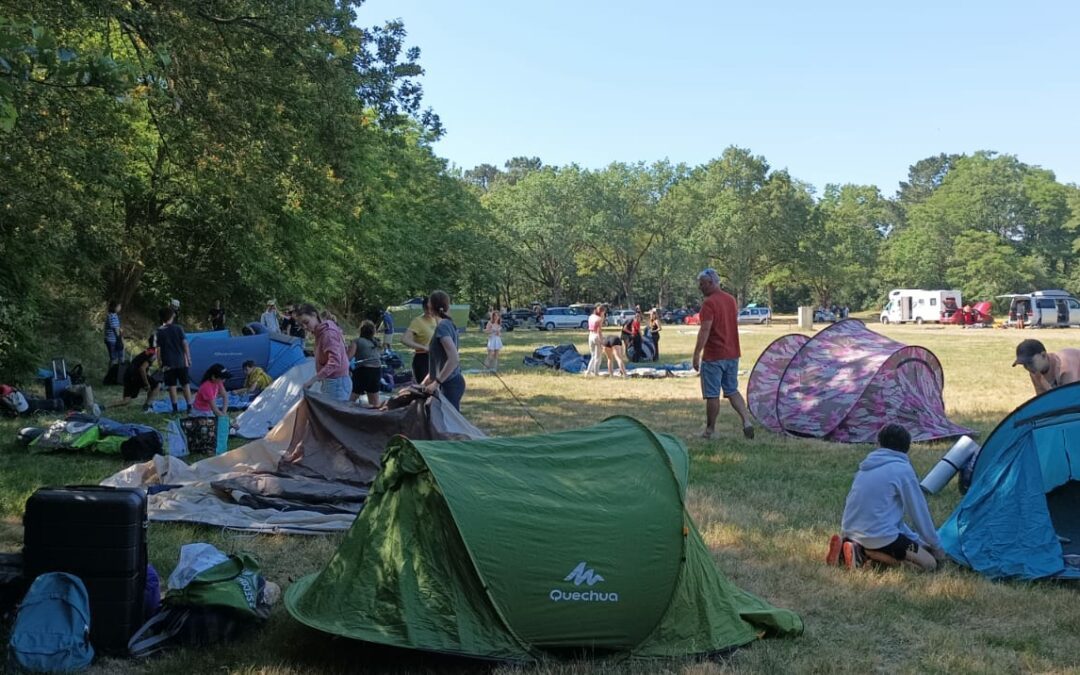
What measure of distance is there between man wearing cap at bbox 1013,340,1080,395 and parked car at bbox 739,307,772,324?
197 ft

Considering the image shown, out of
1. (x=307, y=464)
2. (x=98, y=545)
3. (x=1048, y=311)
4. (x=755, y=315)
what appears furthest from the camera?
(x=755, y=315)

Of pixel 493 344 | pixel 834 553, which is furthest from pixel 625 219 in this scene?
pixel 834 553

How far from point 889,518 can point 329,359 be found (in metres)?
5.80

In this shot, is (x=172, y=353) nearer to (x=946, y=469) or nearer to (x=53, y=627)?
(x=53, y=627)

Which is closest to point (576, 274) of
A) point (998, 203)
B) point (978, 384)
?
point (998, 203)

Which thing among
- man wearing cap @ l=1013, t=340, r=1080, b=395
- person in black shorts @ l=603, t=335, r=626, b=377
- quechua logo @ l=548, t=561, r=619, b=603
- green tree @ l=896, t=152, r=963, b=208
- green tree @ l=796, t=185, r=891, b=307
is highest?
green tree @ l=896, t=152, r=963, b=208

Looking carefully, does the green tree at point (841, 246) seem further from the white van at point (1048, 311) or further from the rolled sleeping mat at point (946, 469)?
the rolled sleeping mat at point (946, 469)

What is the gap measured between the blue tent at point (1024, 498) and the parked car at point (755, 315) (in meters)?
61.4

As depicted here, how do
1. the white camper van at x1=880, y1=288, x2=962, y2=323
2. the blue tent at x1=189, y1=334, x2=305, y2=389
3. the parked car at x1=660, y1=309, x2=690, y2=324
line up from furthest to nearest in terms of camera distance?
the parked car at x1=660, y1=309, x2=690, y2=324
the white camper van at x1=880, y1=288, x2=962, y2=323
the blue tent at x1=189, y1=334, x2=305, y2=389

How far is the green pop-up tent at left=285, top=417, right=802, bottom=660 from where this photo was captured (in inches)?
163

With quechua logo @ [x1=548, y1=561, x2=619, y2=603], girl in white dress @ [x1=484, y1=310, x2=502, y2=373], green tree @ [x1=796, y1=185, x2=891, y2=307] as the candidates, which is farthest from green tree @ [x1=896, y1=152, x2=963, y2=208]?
quechua logo @ [x1=548, y1=561, x2=619, y2=603]

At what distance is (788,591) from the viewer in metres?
5.47

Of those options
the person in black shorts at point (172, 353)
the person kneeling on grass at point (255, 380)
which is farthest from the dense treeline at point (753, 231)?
the person in black shorts at point (172, 353)

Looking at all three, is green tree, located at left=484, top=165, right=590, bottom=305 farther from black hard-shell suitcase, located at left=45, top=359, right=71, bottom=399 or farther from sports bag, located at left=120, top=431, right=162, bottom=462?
sports bag, located at left=120, top=431, right=162, bottom=462
